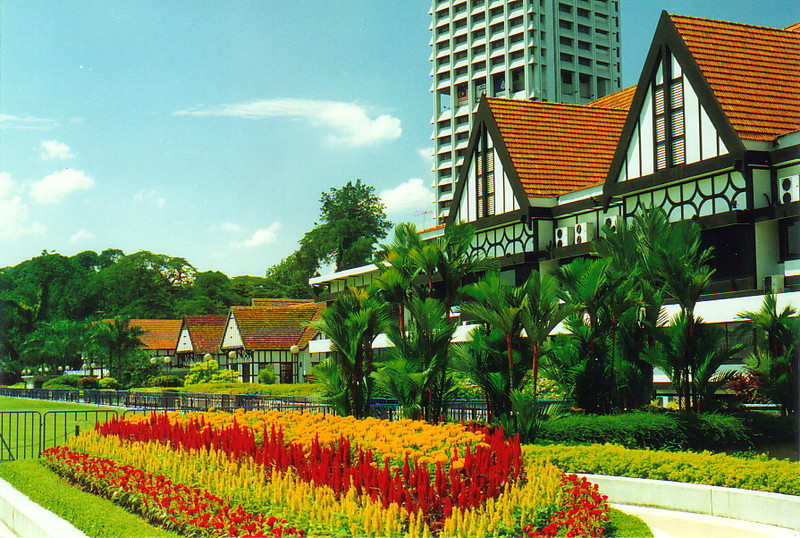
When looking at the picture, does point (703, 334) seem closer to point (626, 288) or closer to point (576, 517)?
point (626, 288)

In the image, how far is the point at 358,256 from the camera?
90125 mm

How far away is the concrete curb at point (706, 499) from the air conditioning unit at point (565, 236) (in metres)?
20.8

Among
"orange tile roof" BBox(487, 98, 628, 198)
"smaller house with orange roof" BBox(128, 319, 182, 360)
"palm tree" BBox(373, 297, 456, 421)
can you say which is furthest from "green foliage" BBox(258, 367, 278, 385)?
"palm tree" BBox(373, 297, 456, 421)

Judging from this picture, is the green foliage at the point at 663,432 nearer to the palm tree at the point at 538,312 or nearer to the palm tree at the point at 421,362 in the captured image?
the palm tree at the point at 538,312

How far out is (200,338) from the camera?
280 feet

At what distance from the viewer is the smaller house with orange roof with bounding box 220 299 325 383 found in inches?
2849

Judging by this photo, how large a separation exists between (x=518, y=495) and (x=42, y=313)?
327 feet

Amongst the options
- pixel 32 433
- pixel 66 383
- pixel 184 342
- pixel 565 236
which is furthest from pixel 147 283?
pixel 32 433

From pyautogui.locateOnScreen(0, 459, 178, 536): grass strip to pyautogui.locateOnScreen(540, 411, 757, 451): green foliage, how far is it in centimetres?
766

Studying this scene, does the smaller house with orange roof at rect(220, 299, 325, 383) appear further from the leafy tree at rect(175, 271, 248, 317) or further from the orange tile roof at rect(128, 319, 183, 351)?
the leafy tree at rect(175, 271, 248, 317)

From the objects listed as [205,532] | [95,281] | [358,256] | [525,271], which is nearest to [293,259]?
[358,256]

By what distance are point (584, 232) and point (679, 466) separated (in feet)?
66.0

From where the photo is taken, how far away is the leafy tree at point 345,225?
92.4 meters

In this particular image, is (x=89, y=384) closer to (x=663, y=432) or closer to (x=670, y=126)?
(x=670, y=126)
